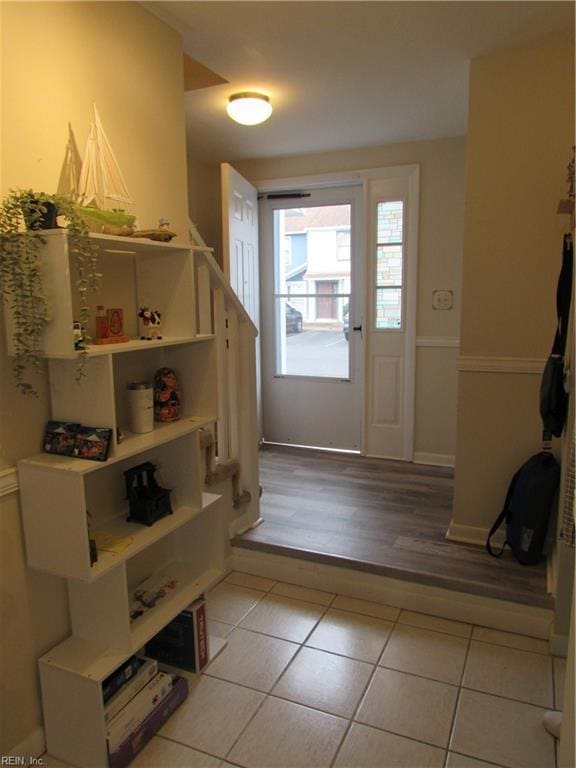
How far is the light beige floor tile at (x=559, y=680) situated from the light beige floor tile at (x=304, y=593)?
94cm

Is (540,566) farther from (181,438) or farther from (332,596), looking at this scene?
(181,438)

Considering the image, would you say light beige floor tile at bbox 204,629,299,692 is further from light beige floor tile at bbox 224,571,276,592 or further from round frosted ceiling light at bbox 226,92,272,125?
round frosted ceiling light at bbox 226,92,272,125

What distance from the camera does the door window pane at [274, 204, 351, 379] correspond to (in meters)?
4.23

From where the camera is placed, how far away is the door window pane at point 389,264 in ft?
13.0

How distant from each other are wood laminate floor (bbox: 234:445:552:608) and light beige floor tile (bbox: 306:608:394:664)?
0.74ft

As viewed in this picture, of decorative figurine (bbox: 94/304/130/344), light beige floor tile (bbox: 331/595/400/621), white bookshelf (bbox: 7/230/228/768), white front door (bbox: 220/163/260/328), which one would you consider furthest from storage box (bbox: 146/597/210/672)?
white front door (bbox: 220/163/260/328)

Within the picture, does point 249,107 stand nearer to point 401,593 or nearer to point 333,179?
point 333,179

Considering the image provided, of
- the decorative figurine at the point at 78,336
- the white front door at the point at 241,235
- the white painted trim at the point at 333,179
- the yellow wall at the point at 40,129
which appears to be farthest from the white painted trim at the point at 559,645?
the white painted trim at the point at 333,179

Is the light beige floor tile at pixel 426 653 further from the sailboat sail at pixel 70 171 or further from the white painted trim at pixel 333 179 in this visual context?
the white painted trim at pixel 333 179

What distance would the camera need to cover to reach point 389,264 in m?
4.03

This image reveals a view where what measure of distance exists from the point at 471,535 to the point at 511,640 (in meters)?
0.59

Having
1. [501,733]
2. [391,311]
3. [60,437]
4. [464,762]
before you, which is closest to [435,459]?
[391,311]

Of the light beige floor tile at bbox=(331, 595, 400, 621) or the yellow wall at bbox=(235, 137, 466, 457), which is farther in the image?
the yellow wall at bbox=(235, 137, 466, 457)

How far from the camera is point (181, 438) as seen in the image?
2096 mm
